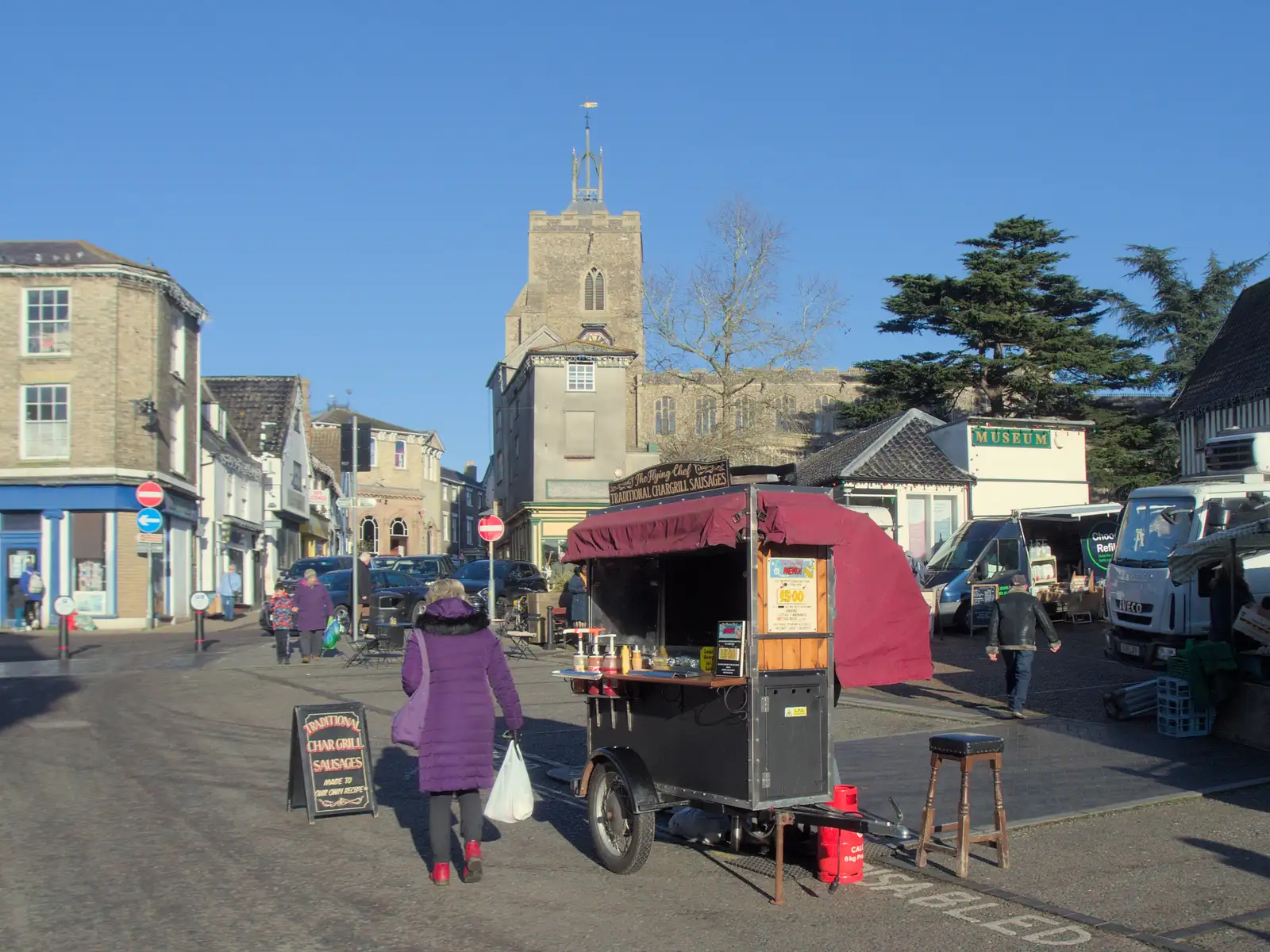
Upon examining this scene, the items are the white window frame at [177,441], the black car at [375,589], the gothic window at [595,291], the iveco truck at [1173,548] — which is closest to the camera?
the iveco truck at [1173,548]

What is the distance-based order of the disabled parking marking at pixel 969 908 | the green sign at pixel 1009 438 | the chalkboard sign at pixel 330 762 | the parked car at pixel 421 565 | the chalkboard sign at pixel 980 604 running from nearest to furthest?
the disabled parking marking at pixel 969 908
the chalkboard sign at pixel 330 762
the chalkboard sign at pixel 980 604
the green sign at pixel 1009 438
the parked car at pixel 421 565

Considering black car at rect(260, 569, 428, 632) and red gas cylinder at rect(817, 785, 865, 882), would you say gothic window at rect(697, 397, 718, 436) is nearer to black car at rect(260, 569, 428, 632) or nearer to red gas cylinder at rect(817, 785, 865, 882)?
black car at rect(260, 569, 428, 632)

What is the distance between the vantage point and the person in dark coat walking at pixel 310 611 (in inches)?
843

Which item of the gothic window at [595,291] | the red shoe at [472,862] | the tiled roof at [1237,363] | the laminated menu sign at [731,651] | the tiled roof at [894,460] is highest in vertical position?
the gothic window at [595,291]

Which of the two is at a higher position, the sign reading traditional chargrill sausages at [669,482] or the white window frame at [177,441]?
the white window frame at [177,441]

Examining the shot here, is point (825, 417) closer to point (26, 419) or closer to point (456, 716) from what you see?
point (26, 419)

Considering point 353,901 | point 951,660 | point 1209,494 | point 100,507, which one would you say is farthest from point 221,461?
point 353,901

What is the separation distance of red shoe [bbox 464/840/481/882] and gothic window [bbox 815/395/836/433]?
216 ft

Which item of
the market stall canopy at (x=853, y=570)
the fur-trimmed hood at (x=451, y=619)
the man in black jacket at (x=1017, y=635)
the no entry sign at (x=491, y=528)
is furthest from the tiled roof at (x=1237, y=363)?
the fur-trimmed hood at (x=451, y=619)

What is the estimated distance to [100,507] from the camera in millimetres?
31219

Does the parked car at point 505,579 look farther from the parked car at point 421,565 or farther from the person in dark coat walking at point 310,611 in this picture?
the person in dark coat walking at point 310,611

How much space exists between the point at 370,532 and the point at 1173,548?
6279 cm

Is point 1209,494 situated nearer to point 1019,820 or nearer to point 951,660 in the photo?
point 951,660

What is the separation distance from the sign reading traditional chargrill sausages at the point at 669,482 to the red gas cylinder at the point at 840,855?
215 centimetres
